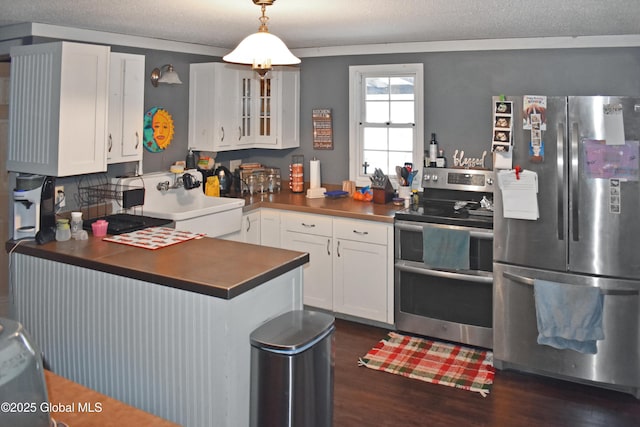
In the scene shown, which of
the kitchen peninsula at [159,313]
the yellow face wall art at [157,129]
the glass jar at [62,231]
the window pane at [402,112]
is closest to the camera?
the kitchen peninsula at [159,313]

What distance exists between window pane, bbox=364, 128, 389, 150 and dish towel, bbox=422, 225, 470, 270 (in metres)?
1.21

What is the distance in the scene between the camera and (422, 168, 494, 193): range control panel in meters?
4.27

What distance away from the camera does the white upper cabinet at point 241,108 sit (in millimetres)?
4828

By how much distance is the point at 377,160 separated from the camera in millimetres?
5160

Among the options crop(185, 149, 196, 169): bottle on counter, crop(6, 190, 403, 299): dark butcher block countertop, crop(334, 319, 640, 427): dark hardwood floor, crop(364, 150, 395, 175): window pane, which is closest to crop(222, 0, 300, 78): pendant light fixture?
crop(6, 190, 403, 299): dark butcher block countertop

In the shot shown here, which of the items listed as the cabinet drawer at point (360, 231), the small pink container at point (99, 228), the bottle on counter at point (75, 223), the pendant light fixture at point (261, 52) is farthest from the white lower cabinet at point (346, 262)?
the pendant light fixture at point (261, 52)

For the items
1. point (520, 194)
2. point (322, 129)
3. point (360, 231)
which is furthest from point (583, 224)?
point (322, 129)

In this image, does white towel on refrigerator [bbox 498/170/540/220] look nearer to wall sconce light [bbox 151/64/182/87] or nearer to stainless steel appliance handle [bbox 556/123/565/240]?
stainless steel appliance handle [bbox 556/123/565/240]

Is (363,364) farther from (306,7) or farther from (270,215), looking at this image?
(306,7)

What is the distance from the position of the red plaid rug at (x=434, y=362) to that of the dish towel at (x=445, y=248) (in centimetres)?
60

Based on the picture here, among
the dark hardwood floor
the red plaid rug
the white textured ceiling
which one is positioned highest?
the white textured ceiling

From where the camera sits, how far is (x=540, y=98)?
3.51 metres

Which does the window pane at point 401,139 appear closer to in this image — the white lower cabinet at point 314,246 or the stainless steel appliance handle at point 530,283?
the white lower cabinet at point 314,246

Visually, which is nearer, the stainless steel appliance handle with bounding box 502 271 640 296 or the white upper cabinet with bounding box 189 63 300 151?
the stainless steel appliance handle with bounding box 502 271 640 296
